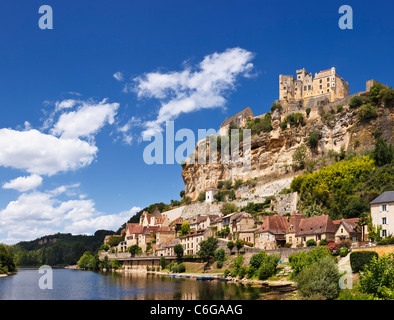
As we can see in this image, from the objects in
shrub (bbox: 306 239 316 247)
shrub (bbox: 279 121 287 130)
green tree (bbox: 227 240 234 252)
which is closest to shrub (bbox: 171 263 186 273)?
green tree (bbox: 227 240 234 252)

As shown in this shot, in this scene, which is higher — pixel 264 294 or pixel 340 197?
pixel 340 197

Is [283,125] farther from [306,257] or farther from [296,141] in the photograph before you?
[306,257]

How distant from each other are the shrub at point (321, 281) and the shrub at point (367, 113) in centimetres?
4047

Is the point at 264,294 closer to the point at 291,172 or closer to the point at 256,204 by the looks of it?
the point at 256,204

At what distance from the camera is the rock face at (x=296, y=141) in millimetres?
63906

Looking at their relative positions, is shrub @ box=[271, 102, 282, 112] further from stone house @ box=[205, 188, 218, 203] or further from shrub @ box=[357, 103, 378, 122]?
stone house @ box=[205, 188, 218, 203]

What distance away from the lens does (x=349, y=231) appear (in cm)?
4144

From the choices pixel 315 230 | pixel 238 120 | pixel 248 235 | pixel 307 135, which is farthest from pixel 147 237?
pixel 315 230

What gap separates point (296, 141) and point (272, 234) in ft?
99.7

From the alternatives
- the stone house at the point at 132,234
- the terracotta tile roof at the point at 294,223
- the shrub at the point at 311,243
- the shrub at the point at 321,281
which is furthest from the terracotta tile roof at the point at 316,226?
the stone house at the point at 132,234
